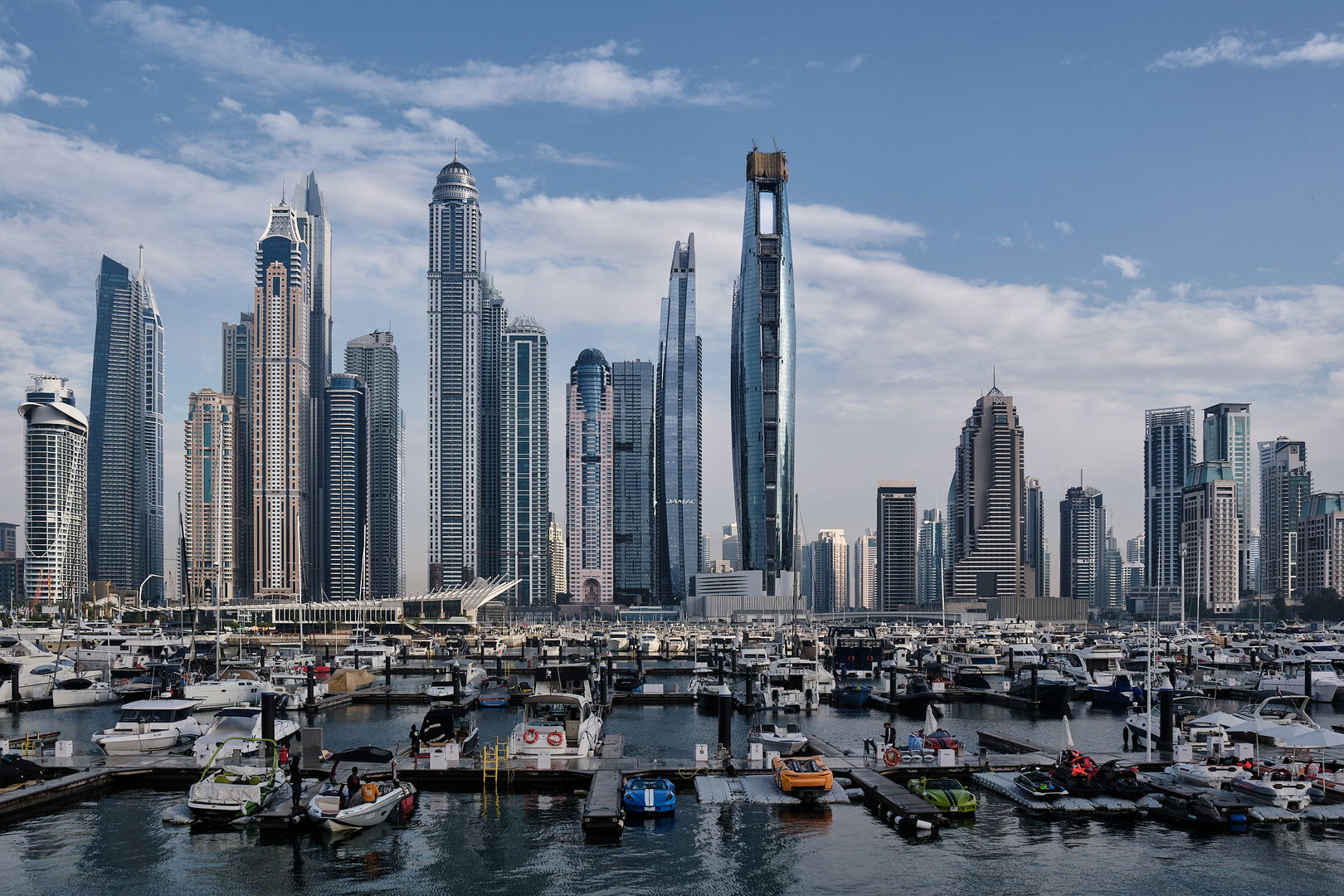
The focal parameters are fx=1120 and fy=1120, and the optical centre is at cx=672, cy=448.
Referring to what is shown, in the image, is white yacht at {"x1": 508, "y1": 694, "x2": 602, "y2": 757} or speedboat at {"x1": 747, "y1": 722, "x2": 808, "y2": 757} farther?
speedboat at {"x1": 747, "y1": 722, "x2": 808, "y2": 757}

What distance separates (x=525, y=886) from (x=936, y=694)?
200 feet

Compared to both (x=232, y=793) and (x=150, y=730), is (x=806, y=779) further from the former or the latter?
(x=150, y=730)

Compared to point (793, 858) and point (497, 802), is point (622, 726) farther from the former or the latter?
point (793, 858)

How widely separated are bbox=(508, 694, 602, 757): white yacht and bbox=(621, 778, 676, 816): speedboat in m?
8.00

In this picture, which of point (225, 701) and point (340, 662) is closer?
point (225, 701)

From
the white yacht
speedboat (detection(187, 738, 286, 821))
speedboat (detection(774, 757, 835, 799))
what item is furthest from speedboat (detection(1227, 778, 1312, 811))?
speedboat (detection(187, 738, 286, 821))

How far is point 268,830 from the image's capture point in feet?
124

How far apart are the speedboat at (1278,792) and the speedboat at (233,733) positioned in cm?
4022

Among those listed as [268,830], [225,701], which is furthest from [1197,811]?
[225,701]

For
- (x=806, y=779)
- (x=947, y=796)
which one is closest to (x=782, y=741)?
(x=806, y=779)

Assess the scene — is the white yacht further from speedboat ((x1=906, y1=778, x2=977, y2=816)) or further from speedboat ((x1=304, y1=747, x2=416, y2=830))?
speedboat ((x1=906, y1=778, x2=977, y2=816))

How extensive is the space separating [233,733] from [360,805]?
17823mm

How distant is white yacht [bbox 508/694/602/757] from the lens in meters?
49.2

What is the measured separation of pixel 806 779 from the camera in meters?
42.4
